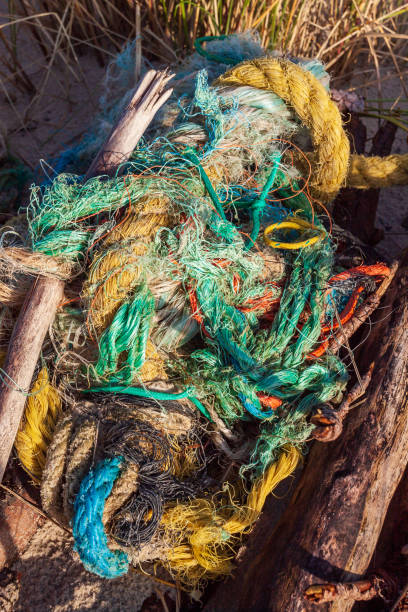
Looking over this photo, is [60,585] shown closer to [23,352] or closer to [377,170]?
[23,352]

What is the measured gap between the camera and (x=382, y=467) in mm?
1450

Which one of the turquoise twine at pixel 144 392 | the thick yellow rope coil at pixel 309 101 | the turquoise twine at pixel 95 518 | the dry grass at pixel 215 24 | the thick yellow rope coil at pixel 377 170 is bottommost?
the turquoise twine at pixel 95 518

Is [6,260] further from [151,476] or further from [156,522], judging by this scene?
[156,522]

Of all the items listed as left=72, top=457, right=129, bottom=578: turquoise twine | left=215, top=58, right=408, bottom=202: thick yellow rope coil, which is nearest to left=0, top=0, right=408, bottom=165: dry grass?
left=215, top=58, right=408, bottom=202: thick yellow rope coil

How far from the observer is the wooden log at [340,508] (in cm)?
134

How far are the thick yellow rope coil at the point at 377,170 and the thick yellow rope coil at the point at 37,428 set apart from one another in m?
1.45

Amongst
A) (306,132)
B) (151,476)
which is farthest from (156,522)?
(306,132)

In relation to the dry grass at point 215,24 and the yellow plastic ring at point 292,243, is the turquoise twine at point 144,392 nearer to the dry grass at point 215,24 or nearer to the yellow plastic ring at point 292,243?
the yellow plastic ring at point 292,243

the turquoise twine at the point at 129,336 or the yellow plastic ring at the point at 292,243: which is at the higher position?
the yellow plastic ring at the point at 292,243

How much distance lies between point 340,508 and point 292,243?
0.84 metres

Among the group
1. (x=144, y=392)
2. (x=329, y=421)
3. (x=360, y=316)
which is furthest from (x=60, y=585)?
(x=360, y=316)

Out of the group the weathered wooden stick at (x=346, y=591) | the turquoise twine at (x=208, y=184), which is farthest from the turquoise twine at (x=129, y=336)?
the weathered wooden stick at (x=346, y=591)

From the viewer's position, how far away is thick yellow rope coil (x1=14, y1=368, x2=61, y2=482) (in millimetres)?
1556

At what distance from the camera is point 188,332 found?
1656 mm
